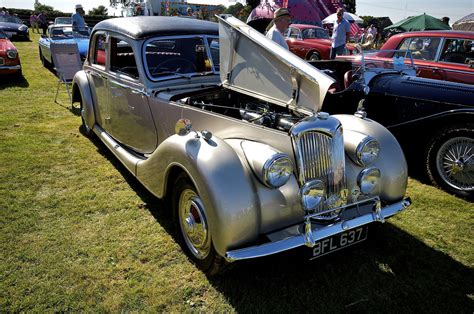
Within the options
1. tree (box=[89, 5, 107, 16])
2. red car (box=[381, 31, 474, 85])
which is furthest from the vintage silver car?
tree (box=[89, 5, 107, 16])

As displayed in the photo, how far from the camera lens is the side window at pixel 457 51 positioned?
5.96 m

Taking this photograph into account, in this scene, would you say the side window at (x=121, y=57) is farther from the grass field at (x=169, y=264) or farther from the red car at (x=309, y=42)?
the red car at (x=309, y=42)

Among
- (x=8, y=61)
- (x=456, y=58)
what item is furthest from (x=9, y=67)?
(x=456, y=58)

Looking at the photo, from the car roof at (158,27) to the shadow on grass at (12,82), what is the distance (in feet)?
19.4

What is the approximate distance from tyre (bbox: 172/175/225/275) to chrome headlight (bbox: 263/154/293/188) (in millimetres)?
452

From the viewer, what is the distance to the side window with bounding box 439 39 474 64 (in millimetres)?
5963

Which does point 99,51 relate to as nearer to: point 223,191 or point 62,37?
point 223,191

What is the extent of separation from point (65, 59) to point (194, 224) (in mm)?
6163

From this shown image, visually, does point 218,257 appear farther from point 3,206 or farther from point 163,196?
point 3,206

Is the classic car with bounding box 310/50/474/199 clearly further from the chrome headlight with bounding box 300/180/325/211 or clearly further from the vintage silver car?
the chrome headlight with bounding box 300/180/325/211

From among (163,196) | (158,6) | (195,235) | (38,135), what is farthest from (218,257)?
(158,6)

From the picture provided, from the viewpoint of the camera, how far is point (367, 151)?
2.50 meters

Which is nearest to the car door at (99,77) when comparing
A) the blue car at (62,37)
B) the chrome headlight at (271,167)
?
the chrome headlight at (271,167)

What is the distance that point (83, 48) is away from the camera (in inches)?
356
